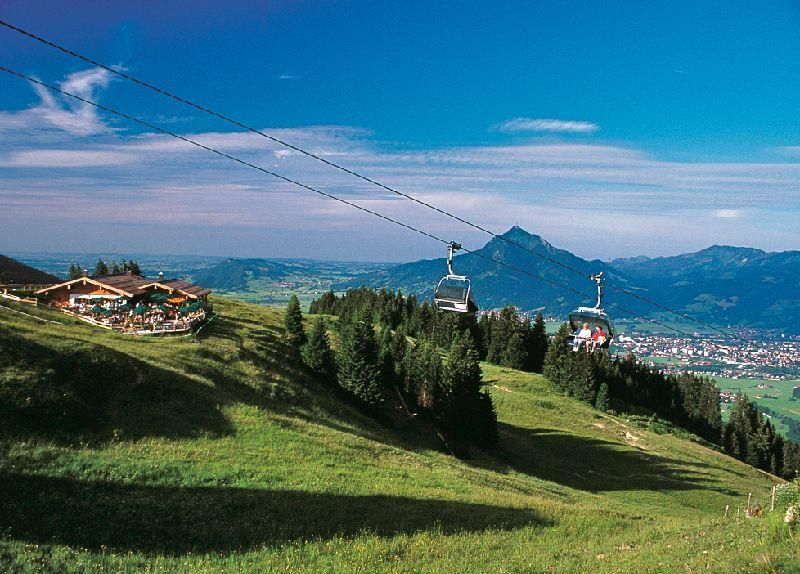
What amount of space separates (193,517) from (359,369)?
109ft

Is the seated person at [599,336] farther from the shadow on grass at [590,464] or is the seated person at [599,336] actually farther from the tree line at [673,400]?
the tree line at [673,400]

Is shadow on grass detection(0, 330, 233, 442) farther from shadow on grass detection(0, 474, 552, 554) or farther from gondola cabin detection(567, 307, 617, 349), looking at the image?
gondola cabin detection(567, 307, 617, 349)

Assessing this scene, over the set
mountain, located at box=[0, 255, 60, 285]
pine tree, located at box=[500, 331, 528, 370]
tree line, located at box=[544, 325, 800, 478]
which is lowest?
tree line, located at box=[544, 325, 800, 478]

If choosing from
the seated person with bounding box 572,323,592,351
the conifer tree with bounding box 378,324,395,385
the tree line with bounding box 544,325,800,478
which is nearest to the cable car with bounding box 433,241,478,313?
the seated person with bounding box 572,323,592,351

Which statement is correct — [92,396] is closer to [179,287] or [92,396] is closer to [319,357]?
[319,357]

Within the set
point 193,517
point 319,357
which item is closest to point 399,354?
point 319,357

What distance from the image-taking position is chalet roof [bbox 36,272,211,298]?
50325mm

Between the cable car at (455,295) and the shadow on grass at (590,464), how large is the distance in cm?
2837

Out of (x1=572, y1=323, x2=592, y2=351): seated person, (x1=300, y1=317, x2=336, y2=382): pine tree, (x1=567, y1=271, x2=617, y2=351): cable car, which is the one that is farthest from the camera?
(x1=300, y1=317, x2=336, y2=382): pine tree

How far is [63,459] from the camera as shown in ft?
65.9

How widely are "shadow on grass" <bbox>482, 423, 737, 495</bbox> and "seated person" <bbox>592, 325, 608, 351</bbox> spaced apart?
23.2m

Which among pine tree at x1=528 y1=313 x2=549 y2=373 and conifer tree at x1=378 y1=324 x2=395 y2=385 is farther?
pine tree at x1=528 y1=313 x2=549 y2=373

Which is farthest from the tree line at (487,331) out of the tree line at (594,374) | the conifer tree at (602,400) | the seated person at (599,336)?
the seated person at (599,336)

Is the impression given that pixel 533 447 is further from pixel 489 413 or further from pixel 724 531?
pixel 724 531
